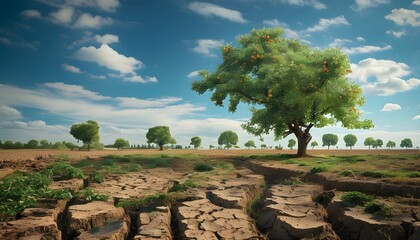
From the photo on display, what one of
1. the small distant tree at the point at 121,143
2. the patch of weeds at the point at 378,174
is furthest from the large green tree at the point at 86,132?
the patch of weeds at the point at 378,174

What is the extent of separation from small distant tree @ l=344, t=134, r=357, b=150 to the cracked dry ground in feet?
284

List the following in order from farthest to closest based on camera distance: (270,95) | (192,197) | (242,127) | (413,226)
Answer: (242,127), (270,95), (192,197), (413,226)

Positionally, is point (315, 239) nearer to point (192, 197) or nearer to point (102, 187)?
point (192, 197)

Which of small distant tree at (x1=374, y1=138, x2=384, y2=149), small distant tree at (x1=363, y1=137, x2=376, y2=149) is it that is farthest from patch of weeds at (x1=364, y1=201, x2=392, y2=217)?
small distant tree at (x1=363, y1=137, x2=376, y2=149)

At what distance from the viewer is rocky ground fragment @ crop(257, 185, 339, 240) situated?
19.1 ft

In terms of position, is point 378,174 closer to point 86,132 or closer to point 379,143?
point 86,132

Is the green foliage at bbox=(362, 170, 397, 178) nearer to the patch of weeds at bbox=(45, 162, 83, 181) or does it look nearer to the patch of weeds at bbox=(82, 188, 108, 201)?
the patch of weeds at bbox=(82, 188, 108, 201)

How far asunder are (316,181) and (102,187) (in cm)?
764

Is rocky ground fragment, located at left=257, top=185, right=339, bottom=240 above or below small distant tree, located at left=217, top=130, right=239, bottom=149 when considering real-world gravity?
below

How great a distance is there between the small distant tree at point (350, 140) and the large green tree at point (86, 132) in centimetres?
6821

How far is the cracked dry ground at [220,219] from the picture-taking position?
575 cm

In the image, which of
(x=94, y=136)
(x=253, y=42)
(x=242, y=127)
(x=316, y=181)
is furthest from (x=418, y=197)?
(x=94, y=136)

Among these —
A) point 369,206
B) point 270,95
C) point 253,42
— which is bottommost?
point 369,206

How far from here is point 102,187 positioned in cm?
998
